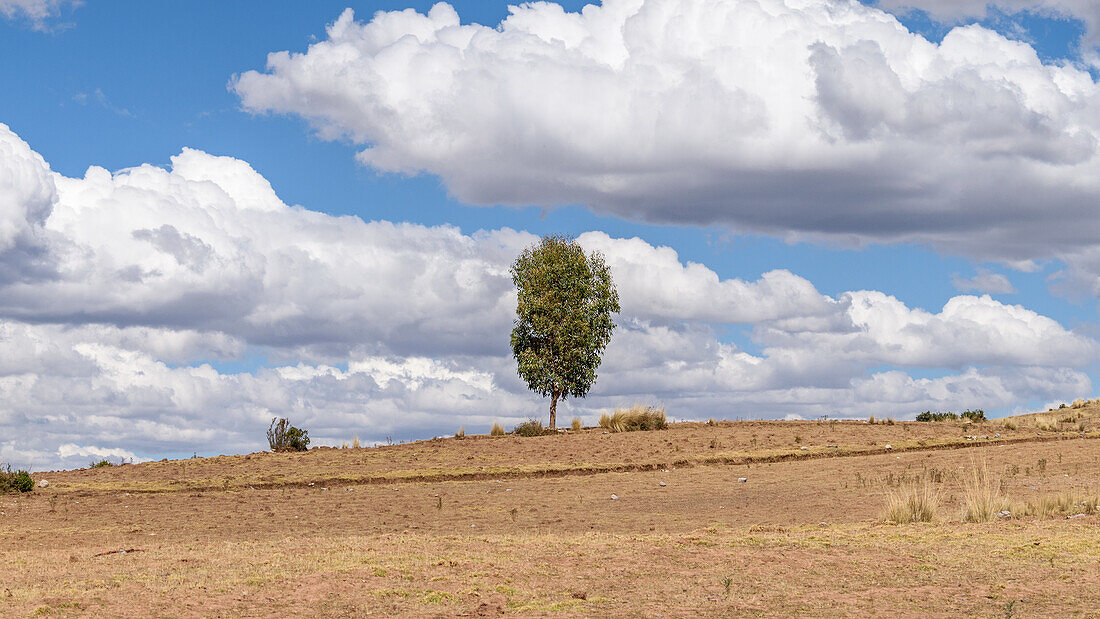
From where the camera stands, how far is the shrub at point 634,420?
42750 millimetres

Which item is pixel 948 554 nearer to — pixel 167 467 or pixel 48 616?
pixel 48 616

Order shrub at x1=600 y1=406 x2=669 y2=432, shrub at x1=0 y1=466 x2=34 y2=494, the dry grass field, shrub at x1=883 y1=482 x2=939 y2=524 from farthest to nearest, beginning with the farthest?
shrub at x1=600 y1=406 x2=669 y2=432 < shrub at x1=0 y1=466 x2=34 y2=494 < shrub at x1=883 y1=482 x2=939 y2=524 < the dry grass field

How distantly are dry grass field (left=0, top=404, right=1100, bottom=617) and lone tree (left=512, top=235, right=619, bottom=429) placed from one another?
1217 centimetres

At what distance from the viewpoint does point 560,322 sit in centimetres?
4784

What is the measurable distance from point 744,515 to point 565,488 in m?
6.54

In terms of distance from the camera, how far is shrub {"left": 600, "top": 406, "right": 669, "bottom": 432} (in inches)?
1683

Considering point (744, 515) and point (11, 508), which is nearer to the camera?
point (744, 515)

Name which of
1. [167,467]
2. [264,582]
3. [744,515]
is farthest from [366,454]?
[264,582]

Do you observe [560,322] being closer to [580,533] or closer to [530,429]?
[530,429]

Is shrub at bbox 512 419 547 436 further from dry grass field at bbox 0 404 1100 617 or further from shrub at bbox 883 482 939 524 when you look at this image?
shrub at bbox 883 482 939 524

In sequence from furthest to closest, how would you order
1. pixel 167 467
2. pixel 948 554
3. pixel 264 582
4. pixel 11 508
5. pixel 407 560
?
pixel 167 467 → pixel 11 508 → pixel 948 554 → pixel 407 560 → pixel 264 582

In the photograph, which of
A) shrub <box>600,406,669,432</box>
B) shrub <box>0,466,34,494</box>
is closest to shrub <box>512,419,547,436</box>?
shrub <box>600,406,669,432</box>

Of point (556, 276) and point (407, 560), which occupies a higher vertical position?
point (556, 276)

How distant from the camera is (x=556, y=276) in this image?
48.4 metres
